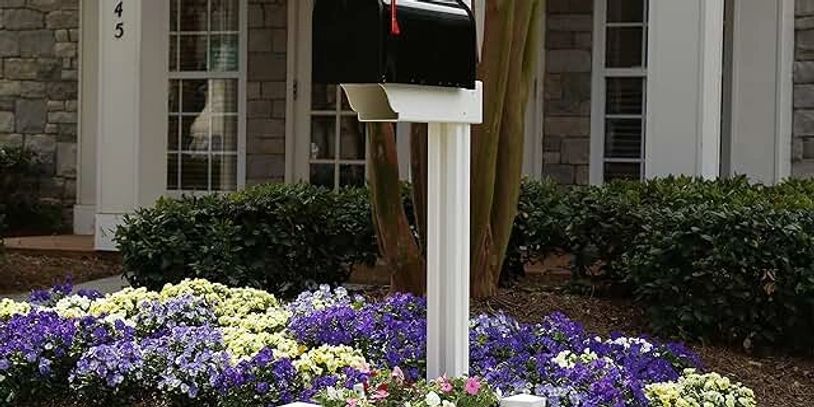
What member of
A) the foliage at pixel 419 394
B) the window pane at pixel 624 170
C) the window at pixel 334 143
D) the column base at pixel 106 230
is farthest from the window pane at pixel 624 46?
the foliage at pixel 419 394

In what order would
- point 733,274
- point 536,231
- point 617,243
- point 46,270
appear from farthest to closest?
point 46,270 < point 536,231 < point 617,243 < point 733,274

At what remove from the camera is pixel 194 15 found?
1112cm

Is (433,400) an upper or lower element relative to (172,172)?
lower

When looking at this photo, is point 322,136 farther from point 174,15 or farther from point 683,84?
point 683,84

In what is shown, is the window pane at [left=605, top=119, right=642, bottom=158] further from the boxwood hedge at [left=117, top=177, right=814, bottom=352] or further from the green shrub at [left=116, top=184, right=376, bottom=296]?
the green shrub at [left=116, top=184, right=376, bottom=296]

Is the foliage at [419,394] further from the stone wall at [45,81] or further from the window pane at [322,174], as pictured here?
the stone wall at [45,81]

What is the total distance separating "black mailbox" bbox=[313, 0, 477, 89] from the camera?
3254mm

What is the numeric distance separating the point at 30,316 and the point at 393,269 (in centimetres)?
192

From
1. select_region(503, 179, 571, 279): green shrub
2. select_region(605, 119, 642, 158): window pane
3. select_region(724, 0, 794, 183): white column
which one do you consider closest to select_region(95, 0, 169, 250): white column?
select_region(503, 179, 571, 279): green shrub

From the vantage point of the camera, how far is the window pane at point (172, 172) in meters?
11.2

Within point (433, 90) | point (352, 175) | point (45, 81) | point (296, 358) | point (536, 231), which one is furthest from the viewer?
point (45, 81)

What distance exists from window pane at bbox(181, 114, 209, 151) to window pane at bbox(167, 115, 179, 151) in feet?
0.20

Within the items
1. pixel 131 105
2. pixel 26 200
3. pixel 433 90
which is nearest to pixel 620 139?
pixel 131 105

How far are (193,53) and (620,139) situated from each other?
4129 mm
